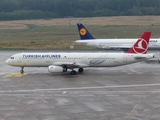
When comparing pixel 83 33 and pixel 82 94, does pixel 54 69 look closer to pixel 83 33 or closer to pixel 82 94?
pixel 82 94

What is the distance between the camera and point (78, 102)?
41.5 metres

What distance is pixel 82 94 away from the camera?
4575 centimetres

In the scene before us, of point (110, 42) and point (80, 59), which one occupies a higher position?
point (110, 42)

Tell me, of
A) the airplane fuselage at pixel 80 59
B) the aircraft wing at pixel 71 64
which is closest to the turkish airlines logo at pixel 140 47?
the airplane fuselage at pixel 80 59

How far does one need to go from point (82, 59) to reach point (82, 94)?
15860mm

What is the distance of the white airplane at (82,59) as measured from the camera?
2356 inches

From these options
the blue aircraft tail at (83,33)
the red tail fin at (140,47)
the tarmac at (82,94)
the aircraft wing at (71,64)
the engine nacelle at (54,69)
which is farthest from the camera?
the blue aircraft tail at (83,33)

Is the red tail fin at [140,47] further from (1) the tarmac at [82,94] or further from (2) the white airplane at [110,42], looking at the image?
(2) the white airplane at [110,42]

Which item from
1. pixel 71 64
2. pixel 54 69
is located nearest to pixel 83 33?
pixel 71 64

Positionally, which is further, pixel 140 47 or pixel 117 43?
pixel 117 43

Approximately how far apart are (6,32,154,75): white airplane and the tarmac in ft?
4.76

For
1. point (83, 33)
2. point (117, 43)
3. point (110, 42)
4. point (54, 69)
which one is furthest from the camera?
point (83, 33)

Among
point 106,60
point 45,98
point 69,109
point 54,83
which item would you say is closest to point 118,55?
point 106,60

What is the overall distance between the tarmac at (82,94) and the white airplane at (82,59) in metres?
1.45
